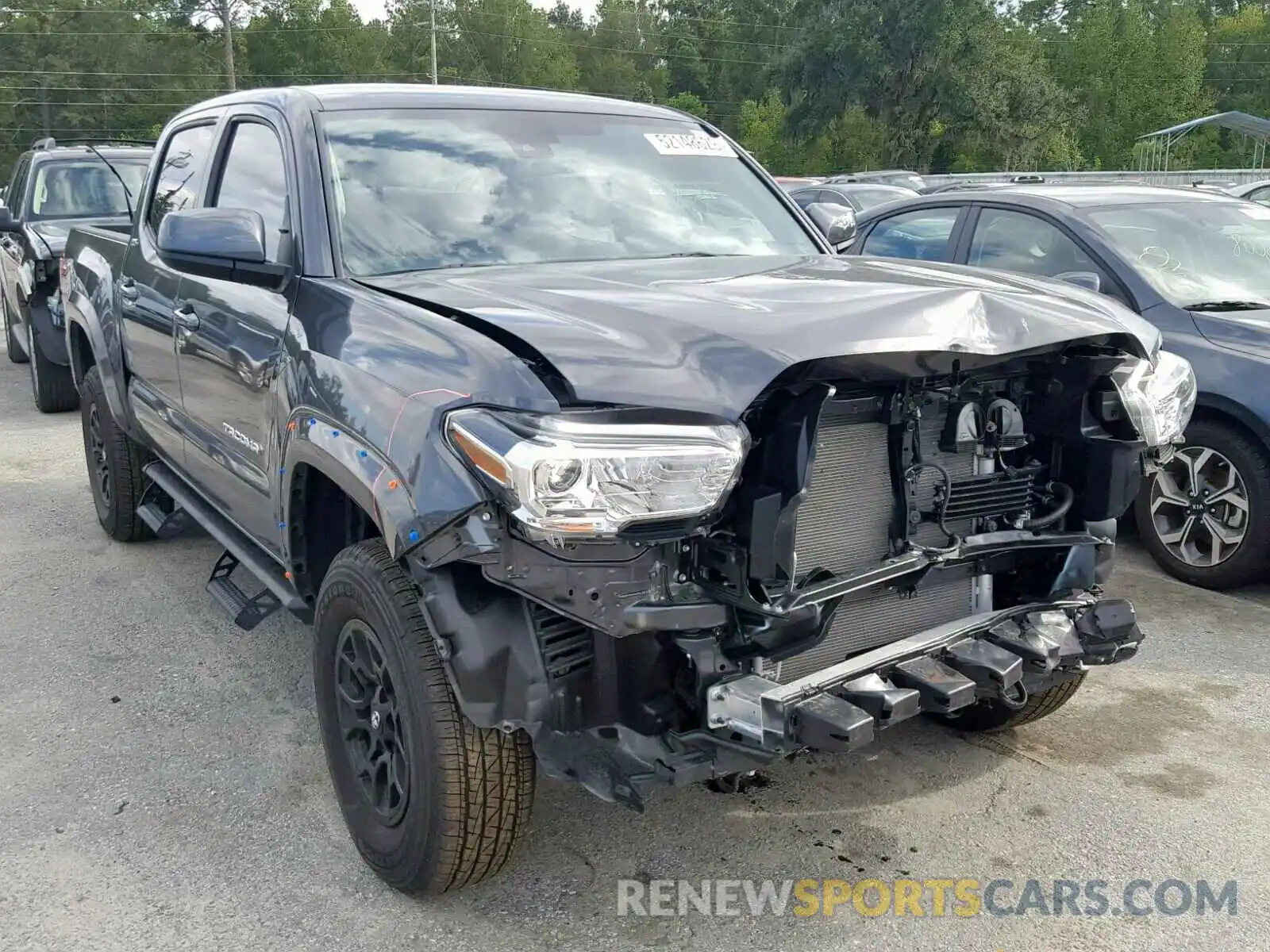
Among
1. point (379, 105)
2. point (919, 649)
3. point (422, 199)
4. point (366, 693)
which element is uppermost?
point (379, 105)

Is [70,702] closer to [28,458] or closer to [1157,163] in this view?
[28,458]

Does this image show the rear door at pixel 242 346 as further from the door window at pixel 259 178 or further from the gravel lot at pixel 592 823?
the gravel lot at pixel 592 823

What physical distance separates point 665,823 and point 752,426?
51.8 inches

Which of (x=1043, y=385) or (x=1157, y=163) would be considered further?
(x=1157, y=163)

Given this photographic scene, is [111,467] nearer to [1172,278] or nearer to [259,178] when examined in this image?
[259,178]

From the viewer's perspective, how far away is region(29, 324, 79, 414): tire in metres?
9.26

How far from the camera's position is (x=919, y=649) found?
2.77 m

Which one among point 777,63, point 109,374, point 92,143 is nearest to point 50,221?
point 92,143

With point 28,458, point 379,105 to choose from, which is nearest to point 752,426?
point 379,105

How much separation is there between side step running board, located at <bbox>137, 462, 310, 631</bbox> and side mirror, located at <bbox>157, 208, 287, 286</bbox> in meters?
0.91

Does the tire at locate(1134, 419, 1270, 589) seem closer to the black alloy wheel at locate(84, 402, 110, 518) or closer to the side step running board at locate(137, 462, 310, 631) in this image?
the side step running board at locate(137, 462, 310, 631)

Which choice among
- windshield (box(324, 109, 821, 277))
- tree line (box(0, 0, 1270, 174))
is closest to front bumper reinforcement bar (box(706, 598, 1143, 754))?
windshield (box(324, 109, 821, 277))

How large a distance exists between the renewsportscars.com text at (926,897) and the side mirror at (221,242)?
1.95 m

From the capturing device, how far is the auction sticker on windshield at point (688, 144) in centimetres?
409
